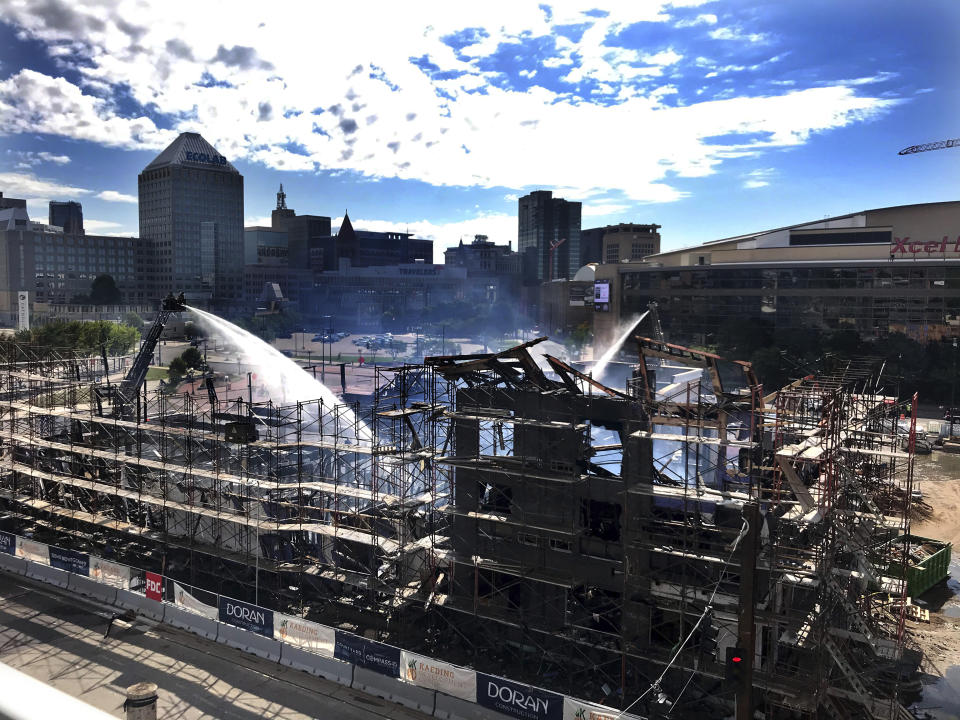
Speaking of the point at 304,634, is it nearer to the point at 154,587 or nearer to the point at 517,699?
the point at 154,587

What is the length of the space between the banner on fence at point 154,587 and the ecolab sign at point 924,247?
286ft

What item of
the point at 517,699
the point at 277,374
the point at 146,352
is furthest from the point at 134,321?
the point at 517,699

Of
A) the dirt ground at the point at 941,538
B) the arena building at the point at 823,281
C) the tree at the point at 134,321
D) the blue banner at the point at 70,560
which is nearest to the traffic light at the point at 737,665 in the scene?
the dirt ground at the point at 941,538

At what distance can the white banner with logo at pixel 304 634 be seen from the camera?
86.6ft

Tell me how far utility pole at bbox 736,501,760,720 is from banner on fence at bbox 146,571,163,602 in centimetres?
2286

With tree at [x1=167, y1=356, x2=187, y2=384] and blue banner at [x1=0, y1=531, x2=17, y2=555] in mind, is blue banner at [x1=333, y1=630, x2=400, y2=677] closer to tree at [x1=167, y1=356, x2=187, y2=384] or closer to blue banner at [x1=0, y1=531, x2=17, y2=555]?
blue banner at [x1=0, y1=531, x2=17, y2=555]

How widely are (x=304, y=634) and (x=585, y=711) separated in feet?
35.8

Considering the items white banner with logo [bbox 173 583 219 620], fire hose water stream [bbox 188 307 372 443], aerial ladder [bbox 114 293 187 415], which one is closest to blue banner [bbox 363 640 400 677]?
white banner with logo [bbox 173 583 219 620]

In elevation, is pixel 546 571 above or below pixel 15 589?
above

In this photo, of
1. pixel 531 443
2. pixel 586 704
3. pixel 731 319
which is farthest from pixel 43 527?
pixel 731 319

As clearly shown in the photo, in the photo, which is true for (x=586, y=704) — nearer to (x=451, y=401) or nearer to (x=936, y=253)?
(x=451, y=401)

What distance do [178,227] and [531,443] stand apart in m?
193

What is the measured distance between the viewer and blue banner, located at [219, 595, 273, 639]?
91.1ft

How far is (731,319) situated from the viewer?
9581 cm
